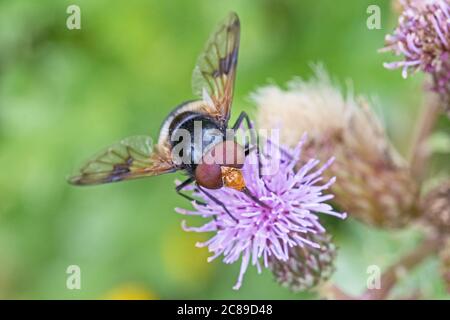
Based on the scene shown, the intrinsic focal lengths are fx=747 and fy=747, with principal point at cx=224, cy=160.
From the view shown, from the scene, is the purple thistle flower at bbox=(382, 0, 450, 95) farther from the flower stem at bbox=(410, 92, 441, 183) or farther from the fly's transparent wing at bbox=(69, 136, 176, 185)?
the fly's transparent wing at bbox=(69, 136, 176, 185)

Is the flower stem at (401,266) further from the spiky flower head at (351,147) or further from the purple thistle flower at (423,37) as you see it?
the purple thistle flower at (423,37)

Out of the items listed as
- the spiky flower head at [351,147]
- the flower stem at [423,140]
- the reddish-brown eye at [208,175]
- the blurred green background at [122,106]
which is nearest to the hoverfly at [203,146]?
the reddish-brown eye at [208,175]

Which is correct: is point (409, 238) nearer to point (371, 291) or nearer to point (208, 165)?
point (371, 291)

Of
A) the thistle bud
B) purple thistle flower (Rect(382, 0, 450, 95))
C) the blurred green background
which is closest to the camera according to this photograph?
purple thistle flower (Rect(382, 0, 450, 95))

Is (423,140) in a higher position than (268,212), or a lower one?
higher

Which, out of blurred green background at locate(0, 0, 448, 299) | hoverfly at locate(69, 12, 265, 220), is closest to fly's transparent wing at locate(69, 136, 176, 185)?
hoverfly at locate(69, 12, 265, 220)

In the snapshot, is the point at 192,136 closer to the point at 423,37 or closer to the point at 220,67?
the point at 220,67

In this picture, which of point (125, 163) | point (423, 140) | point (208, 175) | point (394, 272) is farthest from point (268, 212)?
point (423, 140)
